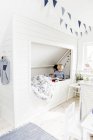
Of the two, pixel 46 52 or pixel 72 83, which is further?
pixel 72 83

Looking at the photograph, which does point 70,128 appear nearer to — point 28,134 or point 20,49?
point 28,134

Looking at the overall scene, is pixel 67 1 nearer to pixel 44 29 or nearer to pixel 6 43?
pixel 44 29

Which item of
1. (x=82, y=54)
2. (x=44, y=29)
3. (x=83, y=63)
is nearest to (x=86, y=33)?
(x=82, y=54)

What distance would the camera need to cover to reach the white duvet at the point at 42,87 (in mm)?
3012

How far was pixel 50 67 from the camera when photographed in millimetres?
4695

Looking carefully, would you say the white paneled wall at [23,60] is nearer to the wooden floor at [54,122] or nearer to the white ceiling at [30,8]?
the white ceiling at [30,8]

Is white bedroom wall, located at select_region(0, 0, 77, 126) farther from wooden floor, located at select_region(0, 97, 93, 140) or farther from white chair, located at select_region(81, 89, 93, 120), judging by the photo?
white chair, located at select_region(81, 89, 93, 120)

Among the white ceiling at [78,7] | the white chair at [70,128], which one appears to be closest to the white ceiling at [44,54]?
the white ceiling at [78,7]

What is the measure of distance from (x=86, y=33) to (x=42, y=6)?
2.56 m

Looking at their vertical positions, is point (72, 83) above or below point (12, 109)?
above

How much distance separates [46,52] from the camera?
3.84 meters

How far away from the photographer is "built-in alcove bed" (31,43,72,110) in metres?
3.30

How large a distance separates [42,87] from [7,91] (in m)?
0.89

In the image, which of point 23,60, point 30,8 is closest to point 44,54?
point 23,60
